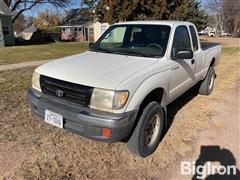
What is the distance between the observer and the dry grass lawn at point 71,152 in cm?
350

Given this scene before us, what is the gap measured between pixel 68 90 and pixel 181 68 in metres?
2.14

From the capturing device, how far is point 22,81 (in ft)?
26.5

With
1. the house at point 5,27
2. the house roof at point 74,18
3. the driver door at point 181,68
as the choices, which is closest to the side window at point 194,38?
the driver door at point 181,68

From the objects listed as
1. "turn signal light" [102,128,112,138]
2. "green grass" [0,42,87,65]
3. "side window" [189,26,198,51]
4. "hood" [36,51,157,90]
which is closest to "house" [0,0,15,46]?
"green grass" [0,42,87,65]

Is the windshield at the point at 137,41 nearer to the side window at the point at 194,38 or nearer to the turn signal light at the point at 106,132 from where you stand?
the side window at the point at 194,38

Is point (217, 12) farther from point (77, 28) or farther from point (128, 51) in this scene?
point (128, 51)

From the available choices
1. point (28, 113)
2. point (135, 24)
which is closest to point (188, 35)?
point (135, 24)

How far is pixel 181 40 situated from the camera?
4.98 m

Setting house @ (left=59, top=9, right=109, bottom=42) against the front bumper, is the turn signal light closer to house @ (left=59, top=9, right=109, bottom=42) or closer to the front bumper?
the front bumper

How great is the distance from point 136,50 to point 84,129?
5.88ft

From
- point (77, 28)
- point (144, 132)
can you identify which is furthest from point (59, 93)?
point (77, 28)

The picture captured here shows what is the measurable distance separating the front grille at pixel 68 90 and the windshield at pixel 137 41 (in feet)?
4.46

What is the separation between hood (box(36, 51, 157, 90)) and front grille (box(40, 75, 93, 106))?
0.06 metres

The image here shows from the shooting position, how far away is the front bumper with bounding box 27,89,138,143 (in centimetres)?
322
